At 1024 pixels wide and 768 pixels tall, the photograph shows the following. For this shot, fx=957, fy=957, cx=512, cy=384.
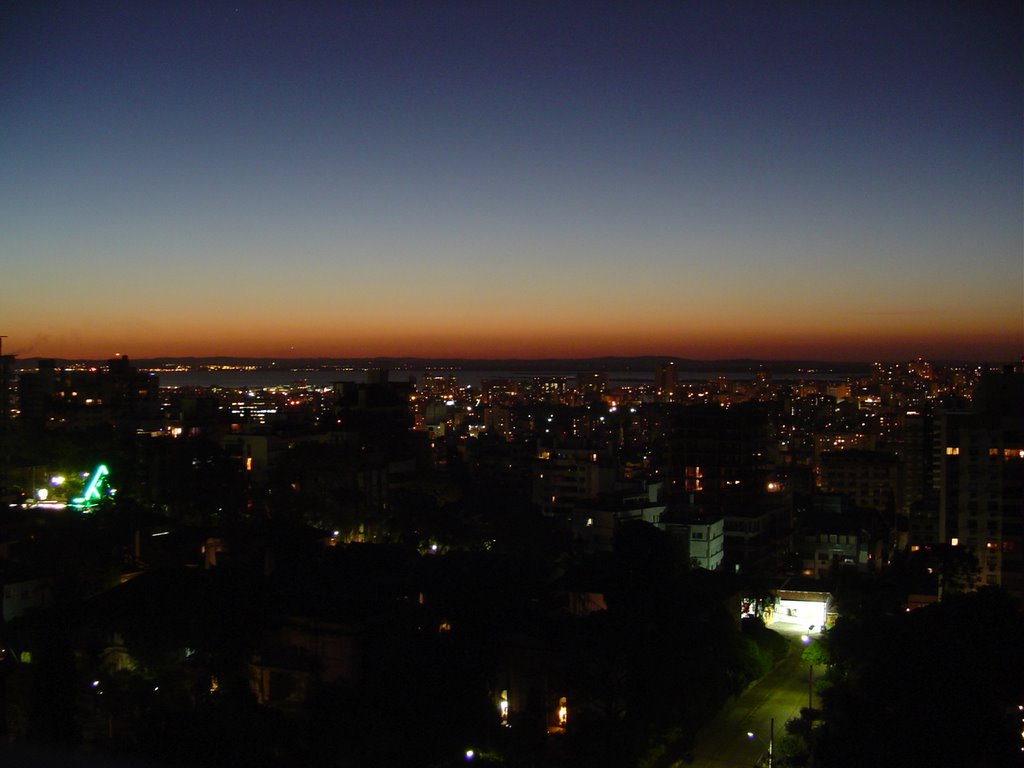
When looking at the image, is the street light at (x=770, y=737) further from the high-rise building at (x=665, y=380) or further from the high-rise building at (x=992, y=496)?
the high-rise building at (x=665, y=380)

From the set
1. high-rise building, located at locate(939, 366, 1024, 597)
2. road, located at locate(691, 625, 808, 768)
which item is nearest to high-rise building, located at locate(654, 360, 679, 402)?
high-rise building, located at locate(939, 366, 1024, 597)

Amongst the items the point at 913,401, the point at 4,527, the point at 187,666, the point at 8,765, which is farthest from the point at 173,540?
the point at 913,401

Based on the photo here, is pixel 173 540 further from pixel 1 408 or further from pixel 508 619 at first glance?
pixel 1 408

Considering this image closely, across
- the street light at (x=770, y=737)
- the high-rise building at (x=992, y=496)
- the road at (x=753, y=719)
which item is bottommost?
the road at (x=753, y=719)

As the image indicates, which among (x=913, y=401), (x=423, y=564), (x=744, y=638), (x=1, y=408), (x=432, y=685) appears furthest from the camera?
(x=913, y=401)

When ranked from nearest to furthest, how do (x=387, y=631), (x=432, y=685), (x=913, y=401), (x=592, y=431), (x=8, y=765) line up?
1. (x=8, y=765)
2. (x=432, y=685)
3. (x=387, y=631)
4. (x=592, y=431)
5. (x=913, y=401)

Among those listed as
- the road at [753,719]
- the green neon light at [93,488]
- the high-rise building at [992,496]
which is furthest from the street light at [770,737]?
the green neon light at [93,488]
